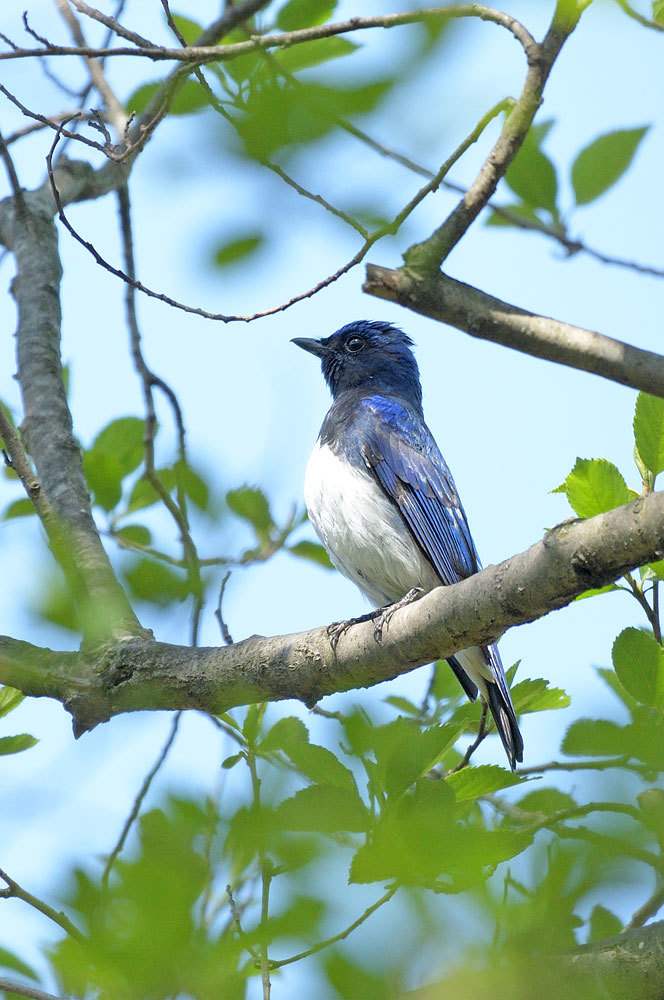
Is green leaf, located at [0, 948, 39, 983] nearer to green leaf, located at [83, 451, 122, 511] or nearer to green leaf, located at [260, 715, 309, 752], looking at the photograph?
green leaf, located at [260, 715, 309, 752]

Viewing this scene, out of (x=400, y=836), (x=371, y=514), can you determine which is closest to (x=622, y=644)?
(x=400, y=836)

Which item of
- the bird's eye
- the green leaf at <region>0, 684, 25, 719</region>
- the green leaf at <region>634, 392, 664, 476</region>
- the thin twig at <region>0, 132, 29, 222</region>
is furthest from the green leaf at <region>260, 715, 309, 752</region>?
the bird's eye

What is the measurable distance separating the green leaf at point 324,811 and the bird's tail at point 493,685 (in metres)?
2.79

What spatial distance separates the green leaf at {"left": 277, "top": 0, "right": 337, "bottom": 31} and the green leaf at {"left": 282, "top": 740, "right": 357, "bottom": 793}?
1522 mm

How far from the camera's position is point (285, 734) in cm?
219

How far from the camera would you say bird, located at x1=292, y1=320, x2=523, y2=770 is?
18.4 ft

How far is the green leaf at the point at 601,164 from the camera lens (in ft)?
12.0

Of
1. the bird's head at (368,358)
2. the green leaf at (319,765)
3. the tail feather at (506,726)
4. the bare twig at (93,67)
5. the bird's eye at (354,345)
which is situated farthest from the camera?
the bird's eye at (354,345)

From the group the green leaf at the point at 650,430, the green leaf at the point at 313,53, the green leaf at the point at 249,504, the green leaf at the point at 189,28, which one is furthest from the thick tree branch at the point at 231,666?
the green leaf at the point at 189,28

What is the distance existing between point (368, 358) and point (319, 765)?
544 cm

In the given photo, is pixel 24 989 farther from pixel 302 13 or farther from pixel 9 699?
pixel 302 13

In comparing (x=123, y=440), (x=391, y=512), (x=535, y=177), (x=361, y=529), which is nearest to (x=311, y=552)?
(x=361, y=529)

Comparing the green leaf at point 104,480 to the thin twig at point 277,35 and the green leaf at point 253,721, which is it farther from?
the thin twig at point 277,35

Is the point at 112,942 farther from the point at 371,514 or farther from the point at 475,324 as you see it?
the point at 371,514
